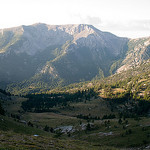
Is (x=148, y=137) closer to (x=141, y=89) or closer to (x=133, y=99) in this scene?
(x=133, y=99)

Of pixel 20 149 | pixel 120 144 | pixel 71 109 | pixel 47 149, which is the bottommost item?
pixel 71 109

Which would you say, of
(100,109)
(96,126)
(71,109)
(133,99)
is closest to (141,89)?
(133,99)

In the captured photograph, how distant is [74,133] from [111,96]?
11411 cm

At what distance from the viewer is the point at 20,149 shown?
18531mm

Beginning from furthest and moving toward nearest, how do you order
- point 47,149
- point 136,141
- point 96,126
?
point 96,126, point 136,141, point 47,149

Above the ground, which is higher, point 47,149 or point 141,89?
point 47,149

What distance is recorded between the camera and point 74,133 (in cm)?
6369

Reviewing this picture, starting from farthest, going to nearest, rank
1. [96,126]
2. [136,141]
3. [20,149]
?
[96,126] → [136,141] → [20,149]

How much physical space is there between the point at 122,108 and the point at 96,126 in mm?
79260

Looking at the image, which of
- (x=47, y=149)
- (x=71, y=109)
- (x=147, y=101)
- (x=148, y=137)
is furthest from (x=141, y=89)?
(x=47, y=149)

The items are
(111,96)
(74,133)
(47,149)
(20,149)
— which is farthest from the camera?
(111,96)

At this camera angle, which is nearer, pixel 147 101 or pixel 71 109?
pixel 147 101

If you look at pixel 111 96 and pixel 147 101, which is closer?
pixel 147 101

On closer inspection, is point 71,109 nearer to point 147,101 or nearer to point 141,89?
point 147,101
